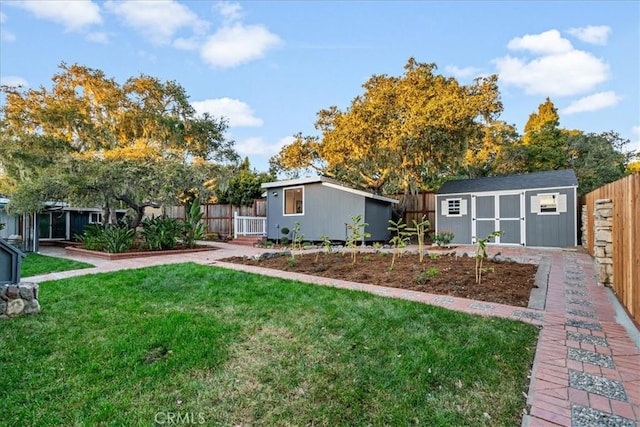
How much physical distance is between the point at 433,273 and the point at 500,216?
7.82 meters

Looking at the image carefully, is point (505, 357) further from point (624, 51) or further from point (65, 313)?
point (624, 51)

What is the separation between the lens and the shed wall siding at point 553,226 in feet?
34.6

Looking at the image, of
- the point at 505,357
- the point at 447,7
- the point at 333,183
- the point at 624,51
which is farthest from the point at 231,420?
the point at 333,183

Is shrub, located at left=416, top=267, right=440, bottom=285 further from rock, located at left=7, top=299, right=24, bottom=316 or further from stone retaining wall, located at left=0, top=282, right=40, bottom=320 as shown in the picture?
rock, located at left=7, top=299, right=24, bottom=316

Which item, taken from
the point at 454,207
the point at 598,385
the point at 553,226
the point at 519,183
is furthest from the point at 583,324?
the point at 454,207

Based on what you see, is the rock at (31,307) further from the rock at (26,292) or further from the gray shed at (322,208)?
the gray shed at (322,208)

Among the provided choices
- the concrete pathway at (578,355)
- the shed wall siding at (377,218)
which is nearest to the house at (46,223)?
the shed wall siding at (377,218)

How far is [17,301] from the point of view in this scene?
12.4 ft

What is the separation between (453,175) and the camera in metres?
20.8

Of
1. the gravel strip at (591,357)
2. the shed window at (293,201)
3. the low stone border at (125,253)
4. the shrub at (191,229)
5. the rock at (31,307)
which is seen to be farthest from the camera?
the shed window at (293,201)

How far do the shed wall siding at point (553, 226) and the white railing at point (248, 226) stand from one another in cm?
1099

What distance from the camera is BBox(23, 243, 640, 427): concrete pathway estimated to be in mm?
1956

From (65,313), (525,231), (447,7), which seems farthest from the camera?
(525,231)

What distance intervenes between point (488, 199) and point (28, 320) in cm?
1287
